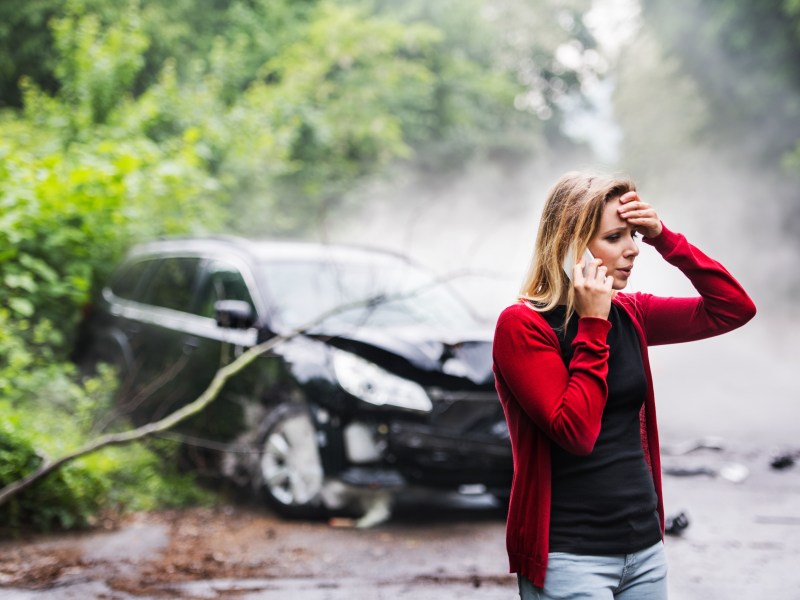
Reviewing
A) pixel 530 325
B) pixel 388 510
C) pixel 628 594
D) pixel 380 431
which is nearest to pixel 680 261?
pixel 530 325

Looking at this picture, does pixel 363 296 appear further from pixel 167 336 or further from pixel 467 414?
pixel 167 336

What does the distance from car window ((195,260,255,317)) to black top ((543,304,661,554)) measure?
14.7 ft

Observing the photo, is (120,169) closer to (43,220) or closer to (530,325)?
(43,220)

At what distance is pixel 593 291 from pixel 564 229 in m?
0.21

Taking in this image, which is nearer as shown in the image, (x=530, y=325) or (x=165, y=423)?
(x=530, y=325)

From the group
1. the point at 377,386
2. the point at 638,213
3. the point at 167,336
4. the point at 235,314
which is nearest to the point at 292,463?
the point at 377,386

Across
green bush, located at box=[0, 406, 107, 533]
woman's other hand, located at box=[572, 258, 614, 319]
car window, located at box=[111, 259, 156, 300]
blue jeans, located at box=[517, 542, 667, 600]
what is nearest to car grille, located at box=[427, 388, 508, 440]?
green bush, located at box=[0, 406, 107, 533]

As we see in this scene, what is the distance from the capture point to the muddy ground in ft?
14.5

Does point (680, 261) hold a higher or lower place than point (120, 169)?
lower

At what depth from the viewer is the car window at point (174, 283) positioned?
7387mm

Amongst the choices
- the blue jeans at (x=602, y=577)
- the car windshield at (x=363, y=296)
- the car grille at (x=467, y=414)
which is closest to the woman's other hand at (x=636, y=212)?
the blue jeans at (x=602, y=577)

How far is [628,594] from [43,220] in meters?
6.45

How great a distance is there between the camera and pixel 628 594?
2227mm

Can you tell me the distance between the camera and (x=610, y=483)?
7.18 feet
